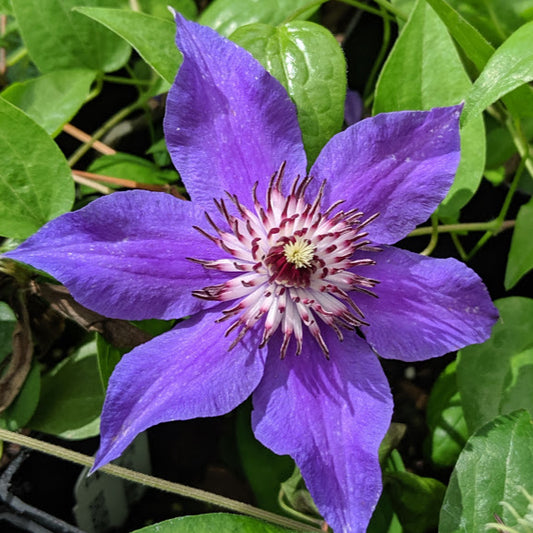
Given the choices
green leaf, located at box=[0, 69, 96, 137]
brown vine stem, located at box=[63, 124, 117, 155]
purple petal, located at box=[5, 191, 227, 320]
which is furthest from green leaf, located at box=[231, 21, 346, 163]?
brown vine stem, located at box=[63, 124, 117, 155]

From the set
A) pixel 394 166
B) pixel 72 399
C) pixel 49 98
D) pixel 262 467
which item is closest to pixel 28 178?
pixel 49 98

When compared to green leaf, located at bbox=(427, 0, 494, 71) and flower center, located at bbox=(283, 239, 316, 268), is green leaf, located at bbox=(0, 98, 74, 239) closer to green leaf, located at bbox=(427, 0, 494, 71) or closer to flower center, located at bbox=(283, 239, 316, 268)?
flower center, located at bbox=(283, 239, 316, 268)

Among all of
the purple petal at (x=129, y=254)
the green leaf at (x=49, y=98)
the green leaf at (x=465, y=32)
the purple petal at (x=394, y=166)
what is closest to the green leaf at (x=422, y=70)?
the green leaf at (x=465, y=32)

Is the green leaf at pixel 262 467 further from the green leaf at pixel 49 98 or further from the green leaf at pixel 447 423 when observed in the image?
the green leaf at pixel 49 98

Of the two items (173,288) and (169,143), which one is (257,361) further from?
(169,143)

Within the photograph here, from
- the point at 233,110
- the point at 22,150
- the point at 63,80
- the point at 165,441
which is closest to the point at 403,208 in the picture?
the point at 233,110

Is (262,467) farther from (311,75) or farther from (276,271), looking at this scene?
(311,75)
